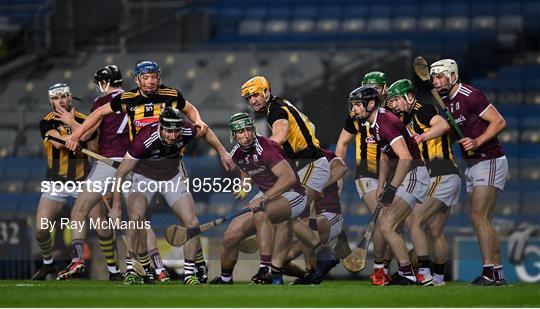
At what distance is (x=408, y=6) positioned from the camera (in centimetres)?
2078

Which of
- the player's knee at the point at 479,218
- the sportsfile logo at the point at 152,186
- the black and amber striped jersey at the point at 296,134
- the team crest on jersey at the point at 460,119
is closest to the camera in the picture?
the player's knee at the point at 479,218

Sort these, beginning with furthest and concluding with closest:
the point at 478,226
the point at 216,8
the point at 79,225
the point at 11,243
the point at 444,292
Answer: the point at 216,8, the point at 11,243, the point at 79,225, the point at 478,226, the point at 444,292

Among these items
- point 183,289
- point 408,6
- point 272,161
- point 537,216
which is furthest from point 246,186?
point 408,6

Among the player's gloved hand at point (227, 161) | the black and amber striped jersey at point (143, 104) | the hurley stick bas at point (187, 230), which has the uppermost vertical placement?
the black and amber striped jersey at point (143, 104)

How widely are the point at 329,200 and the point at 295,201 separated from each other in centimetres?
52

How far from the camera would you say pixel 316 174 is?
12.7m

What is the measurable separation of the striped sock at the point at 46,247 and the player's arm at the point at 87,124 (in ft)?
2.87

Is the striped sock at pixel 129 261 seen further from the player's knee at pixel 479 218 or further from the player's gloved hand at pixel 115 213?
the player's knee at pixel 479 218

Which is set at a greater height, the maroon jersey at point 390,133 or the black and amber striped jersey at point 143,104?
the black and amber striped jersey at point 143,104

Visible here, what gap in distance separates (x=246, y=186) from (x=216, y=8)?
9.27 metres

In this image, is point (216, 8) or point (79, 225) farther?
point (216, 8)

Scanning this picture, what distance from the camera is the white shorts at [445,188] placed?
1246 cm

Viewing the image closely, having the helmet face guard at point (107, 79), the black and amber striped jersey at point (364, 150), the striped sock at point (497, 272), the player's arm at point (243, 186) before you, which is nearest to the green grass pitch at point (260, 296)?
the striped sock at point (497, 272)

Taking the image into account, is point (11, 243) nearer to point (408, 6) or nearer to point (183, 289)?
point (183, 289)
